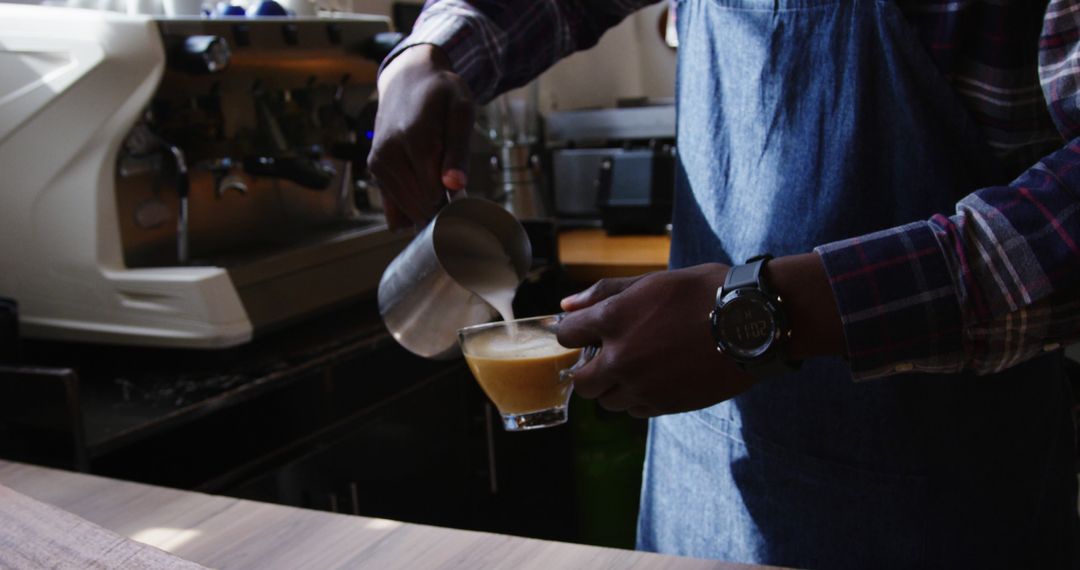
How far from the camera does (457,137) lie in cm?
105

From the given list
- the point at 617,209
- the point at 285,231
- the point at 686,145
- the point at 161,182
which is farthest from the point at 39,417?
the point at 617,209

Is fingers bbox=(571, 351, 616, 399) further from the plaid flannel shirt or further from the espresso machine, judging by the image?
the espresso machine

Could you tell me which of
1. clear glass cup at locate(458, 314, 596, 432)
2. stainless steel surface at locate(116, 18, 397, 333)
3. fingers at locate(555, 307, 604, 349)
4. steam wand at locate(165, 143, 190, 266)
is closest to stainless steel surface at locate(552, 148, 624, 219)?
stainless steel surface at locate(116, 18, 397, 333)

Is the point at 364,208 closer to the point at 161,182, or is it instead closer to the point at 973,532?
the point at 161,182

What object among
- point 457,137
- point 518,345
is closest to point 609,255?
point 457,137

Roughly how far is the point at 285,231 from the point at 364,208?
18cm

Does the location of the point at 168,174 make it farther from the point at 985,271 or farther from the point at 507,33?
the point at 985,271

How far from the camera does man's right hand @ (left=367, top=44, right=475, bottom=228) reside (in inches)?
40.9

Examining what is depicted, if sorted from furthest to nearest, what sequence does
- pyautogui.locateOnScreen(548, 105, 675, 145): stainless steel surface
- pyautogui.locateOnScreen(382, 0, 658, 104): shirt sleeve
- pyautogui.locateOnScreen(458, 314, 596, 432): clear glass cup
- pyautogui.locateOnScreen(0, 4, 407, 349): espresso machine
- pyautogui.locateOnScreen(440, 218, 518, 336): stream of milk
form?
pyautogui.locateOnScreen(548, 105, 675, 145): stainless steel surface, pyautogui.locateOnScreen(0, 4, 407, 349): espresso machine, pyautogui.locateOnScreen(382, 0, 658, 104): shirt sleeve, pyautogui.locateOnScreen(440, 218, 518, 336): stream of milk, pyautogui.locateOnScreen(458, 314, 596, 432): clear glass cup

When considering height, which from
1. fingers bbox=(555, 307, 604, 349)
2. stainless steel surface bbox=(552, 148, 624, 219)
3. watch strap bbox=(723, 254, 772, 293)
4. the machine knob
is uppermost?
the machine knob

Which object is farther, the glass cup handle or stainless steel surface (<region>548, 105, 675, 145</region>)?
stainless steel surface (<region>548, 105, 675, 145</region>)

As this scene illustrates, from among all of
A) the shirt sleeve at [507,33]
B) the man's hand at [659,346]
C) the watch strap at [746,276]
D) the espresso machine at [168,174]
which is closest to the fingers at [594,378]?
the man's hand at [659,346]

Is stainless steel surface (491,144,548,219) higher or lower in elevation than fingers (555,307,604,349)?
lower

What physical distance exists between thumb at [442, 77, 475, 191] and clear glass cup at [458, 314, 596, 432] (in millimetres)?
211
